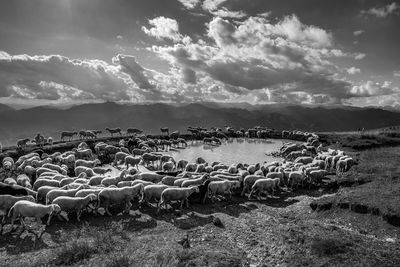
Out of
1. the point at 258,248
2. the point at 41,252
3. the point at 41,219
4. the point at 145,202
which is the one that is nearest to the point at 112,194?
the point at 145,202

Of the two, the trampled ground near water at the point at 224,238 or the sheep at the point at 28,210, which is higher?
the sheep at the point at 28,210

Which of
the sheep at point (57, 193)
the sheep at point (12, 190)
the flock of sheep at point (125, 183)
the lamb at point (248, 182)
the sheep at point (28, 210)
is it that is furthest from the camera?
the lamb at point (248, 182)

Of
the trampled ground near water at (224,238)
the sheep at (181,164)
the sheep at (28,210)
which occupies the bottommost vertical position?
the trampled ground near water at (224,238)

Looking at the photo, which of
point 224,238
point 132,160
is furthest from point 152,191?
→ point 132,160

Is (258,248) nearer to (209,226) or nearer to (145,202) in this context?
(209,226)

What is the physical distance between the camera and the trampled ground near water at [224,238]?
526 inches

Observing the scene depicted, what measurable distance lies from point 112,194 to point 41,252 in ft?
18.3

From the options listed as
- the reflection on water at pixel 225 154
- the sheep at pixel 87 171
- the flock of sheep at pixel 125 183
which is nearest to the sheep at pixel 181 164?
the flock of sheep at pixel 125 183

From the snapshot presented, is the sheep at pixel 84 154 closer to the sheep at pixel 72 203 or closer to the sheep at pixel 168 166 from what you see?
the sheep at pixel 168 166

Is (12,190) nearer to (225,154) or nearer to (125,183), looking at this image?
(125,183)

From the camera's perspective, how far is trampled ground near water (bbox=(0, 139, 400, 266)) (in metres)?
13.4

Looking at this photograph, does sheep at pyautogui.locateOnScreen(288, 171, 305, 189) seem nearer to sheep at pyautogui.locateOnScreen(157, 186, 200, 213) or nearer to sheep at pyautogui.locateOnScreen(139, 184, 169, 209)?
sheep at pyautogui.locateOnScreen(157, 186, 200, 213)

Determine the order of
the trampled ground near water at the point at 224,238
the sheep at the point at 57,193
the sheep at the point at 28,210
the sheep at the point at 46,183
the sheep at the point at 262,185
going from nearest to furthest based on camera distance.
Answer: the trampled ground near water at the point at 224,238
the sheep at the point at 28,210
the sheep at the point at 57,193
the sheep at the point at 46,183
the sheep at the point at 262,185

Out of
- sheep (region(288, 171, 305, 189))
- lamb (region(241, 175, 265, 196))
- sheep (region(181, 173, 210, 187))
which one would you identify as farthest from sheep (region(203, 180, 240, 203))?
sheep (region(288, 171, 305, 189))
